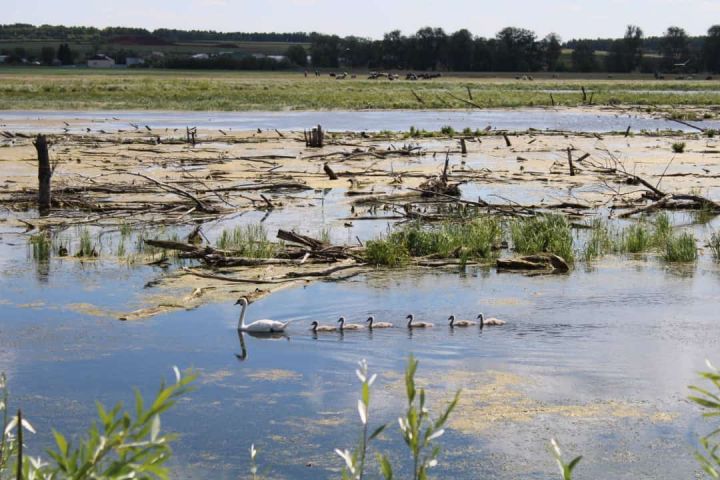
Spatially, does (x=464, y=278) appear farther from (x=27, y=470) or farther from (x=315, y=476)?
(x=27, y=470)

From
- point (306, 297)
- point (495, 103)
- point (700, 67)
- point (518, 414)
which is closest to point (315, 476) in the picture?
point (518, 414)

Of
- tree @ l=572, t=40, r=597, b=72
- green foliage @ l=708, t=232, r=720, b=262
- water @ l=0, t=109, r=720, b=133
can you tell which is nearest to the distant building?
tree @ l=572, t=40, r=597, b=72

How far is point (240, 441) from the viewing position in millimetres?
7211

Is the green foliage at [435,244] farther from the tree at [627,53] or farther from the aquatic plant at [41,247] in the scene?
the tree at [627,53]

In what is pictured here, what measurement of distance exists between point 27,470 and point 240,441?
14.6 ft

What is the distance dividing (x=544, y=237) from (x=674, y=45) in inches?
4783

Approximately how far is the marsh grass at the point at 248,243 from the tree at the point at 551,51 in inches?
4593

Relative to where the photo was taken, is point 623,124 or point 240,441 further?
point 623,124

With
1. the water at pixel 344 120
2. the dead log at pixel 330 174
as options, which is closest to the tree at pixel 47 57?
the water at pixel 344 120

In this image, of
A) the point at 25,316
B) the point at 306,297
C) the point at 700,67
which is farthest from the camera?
the point at 700,67

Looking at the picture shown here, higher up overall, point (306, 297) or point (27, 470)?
point (27, 470)

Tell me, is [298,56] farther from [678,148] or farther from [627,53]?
[678,148]

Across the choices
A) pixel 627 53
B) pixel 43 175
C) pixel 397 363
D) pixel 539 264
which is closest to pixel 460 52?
pixel 627 53

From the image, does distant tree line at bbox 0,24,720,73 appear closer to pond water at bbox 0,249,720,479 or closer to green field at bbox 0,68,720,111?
green field at bbox 0,68,720,111
